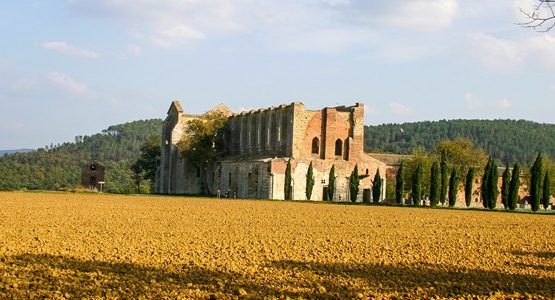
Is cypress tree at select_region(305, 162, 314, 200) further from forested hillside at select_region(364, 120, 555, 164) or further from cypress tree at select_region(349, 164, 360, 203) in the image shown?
forested hillside at select_region(364, 120, 555, 164)

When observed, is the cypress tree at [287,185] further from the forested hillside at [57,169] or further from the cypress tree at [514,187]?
the forested hillside at [57,169]

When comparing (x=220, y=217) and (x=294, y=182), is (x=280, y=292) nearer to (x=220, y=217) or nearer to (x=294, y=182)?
(x=220, y=217)

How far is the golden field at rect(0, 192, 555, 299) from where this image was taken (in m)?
14.3

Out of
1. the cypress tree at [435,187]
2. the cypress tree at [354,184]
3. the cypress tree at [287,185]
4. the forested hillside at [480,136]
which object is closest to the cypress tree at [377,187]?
the cypress tree at [354,184]

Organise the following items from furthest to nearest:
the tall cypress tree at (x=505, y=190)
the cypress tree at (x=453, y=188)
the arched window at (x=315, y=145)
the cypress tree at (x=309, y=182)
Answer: the arched window at (x=315, y=145) → the cypress tree at (x=309, y=182) → the cypress tree at (x=453, y=188) → the tall cypress tree at (x=505, y=190)

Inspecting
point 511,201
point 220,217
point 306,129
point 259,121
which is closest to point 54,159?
point 259,121

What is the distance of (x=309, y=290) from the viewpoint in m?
14.4

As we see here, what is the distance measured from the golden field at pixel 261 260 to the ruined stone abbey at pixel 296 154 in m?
35.3

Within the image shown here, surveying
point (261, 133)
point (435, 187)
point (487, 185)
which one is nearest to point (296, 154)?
point (261, 133)

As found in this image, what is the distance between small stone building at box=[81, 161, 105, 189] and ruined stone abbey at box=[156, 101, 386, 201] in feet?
78.5

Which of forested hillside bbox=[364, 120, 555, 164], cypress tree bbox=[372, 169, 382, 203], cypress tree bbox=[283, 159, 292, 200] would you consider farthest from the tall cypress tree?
forested hillside bbox=[364, 120, 555, 164]

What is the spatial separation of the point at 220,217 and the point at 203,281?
19.4m

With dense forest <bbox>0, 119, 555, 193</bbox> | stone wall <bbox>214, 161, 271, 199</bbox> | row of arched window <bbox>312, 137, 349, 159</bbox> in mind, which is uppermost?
dense forest <bbox>0, 119, 555, 193</bbox>

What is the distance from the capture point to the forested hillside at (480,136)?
16175cm
